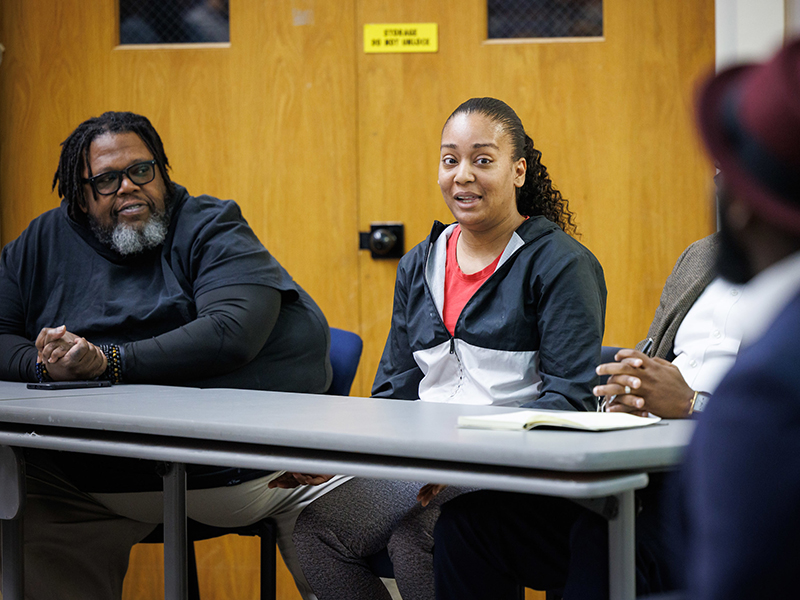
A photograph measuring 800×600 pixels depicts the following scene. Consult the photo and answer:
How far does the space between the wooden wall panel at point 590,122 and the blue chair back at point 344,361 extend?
700 mm

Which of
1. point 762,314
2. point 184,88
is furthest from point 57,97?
point 762,314

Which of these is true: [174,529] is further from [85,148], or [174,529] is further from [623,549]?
[85,148]

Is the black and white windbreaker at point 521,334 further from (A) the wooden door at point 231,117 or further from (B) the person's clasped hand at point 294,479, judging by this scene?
(A) the wooden door at point 231,117

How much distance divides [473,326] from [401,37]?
1541 millimetres

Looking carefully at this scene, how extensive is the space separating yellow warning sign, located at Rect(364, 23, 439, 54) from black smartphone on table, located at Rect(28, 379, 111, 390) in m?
1.67

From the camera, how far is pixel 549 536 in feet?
4.93

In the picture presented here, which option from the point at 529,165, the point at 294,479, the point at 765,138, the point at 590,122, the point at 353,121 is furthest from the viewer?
the point at 353,121

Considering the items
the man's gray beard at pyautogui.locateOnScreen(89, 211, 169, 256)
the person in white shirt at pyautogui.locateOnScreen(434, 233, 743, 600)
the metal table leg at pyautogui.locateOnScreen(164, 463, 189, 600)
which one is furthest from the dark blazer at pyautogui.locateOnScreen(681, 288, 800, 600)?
the man's gray beard at pyautogui.locateOnScreen(89, 211, 169, 256)

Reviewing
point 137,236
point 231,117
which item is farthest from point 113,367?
point 231,117

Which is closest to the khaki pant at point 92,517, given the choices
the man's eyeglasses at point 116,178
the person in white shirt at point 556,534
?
the person in white shirt at point 556,534

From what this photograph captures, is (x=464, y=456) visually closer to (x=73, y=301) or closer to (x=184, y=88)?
(x=73, y=301)

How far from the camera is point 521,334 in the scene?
1.87 meters

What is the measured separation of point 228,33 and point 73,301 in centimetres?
138

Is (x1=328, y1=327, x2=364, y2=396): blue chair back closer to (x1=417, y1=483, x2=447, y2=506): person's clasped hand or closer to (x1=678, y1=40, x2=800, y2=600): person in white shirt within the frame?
(x1=417, y1=483, x2=447, y2=506): person's clasped hand
